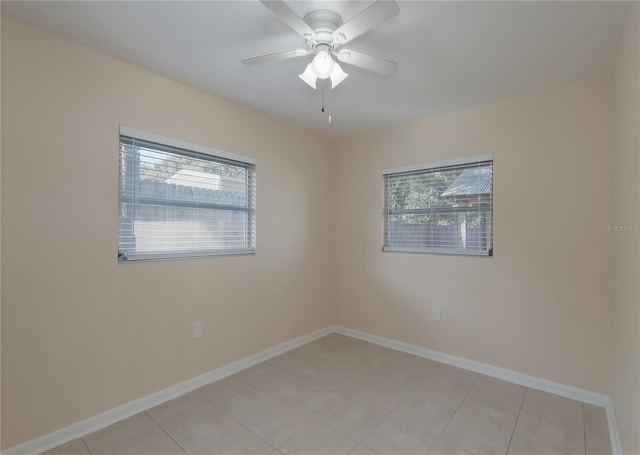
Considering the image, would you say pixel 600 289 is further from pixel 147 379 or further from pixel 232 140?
pixel 147 379

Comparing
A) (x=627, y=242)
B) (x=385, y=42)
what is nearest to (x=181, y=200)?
(x=385, y=42)

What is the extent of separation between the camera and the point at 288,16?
1.42 meters

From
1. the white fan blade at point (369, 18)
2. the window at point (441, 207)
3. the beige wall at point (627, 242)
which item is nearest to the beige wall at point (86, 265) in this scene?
the white fan blade at point (369, 18)

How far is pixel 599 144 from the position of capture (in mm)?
2287

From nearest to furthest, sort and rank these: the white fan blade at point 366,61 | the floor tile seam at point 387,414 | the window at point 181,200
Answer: the white fan blade at point 366,61
the floor tile seam at point 387,414
the window at point 181,200

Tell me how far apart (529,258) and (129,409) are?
327 cm

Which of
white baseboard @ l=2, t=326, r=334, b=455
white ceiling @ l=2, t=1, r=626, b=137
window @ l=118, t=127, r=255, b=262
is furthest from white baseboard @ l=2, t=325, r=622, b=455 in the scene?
white ceiling @ l=2, t=1, r=626, b=137

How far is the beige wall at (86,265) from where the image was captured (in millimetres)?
1733

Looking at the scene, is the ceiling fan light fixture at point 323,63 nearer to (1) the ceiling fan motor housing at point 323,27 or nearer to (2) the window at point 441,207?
(1) the ceiling fan motor housing at point 323,27

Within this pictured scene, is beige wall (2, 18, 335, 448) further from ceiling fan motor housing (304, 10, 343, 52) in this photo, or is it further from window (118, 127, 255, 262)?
ceiling fan motor housing (304, 10, 343, 52)

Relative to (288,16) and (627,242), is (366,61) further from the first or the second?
(627,242)

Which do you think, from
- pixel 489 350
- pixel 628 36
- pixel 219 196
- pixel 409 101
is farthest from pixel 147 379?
pixel 628 36

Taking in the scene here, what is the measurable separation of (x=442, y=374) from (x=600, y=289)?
139cm

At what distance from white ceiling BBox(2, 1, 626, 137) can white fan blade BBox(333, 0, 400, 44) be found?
172 mm
